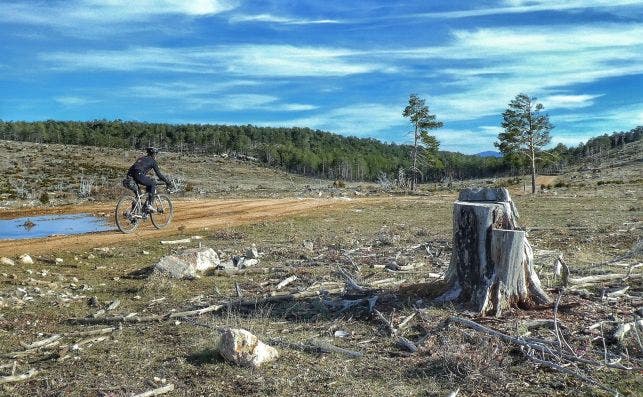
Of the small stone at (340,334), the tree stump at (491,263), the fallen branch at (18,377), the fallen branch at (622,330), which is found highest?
the tree stump at (491,263)

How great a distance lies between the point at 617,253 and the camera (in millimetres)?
11523

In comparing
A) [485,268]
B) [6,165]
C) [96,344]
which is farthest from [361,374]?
[6,165]

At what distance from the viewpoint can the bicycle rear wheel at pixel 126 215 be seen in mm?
16516

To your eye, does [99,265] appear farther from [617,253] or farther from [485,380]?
[617,253]

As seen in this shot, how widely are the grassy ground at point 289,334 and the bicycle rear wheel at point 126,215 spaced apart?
13.8 feet

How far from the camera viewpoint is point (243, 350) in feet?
18.2

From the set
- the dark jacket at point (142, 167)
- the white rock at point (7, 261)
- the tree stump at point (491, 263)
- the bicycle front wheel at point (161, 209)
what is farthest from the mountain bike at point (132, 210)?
the tree stump at point (491, 263)

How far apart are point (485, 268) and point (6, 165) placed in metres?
70.3

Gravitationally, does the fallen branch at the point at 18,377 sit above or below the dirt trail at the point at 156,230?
below

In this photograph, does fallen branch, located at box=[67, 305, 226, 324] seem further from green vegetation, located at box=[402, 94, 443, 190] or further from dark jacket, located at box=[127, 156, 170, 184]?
green vegetation, located at box=[402, 94, 443, 190]

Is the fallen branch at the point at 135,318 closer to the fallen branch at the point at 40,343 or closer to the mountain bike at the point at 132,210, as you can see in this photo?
the fallen branch at the point at 40,343

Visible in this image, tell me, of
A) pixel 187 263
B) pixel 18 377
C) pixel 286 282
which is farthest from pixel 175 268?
pixel 18 377

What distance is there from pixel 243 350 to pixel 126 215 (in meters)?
12.2

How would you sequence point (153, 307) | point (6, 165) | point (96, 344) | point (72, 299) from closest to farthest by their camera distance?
point (96, 344) → point (153, 307) → point (72, 299) → point (6, 165)
